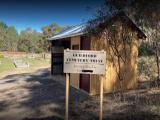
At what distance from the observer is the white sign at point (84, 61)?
693 centimetres

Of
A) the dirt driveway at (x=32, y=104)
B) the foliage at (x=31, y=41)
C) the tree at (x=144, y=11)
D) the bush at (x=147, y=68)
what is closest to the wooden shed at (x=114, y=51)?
the tree at (x=144, y=11)

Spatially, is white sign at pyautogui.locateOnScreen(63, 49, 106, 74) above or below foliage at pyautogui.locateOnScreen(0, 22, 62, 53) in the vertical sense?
below

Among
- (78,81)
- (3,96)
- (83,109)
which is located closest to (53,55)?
(78,81)

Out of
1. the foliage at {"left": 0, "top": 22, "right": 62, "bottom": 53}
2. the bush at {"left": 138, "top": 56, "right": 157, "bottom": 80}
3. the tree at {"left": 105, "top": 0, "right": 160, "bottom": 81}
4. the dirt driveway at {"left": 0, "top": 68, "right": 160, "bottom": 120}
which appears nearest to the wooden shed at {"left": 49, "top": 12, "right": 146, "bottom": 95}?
the tree at {"left": 105, "top": 0, "right": 160, "bottom": 81}

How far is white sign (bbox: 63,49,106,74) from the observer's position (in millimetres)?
6934

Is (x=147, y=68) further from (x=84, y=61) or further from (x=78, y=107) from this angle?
(x=84, y=61)

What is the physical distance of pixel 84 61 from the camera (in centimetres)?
699

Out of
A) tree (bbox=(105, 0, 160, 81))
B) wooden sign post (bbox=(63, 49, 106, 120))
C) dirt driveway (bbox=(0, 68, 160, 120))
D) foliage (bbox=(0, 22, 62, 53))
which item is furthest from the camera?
foliage (bbox=(0, 22, 62, 53))

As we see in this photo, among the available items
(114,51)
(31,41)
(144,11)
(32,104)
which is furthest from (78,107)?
(31,41)

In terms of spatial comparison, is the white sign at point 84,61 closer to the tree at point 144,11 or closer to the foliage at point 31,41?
the tree at point 144,11

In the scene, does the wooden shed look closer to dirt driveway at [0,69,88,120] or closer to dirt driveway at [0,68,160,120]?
dirt driveway at [0,69,88,120]

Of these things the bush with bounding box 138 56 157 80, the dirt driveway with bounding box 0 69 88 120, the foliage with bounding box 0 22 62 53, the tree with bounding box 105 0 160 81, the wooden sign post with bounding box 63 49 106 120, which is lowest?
the dirt driveway with bounding box 0 69 88 120

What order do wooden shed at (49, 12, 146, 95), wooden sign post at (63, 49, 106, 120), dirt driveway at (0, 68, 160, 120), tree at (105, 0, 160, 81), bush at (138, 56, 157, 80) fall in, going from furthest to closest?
bush at (138, 56, 157, 80)
wooden shed at (49, 12, 146, 95)
tree at (105, 0, 160, 81)
dirt driveway at (0, 68, 160, 120)
wooden sign post at (63, 49, 106, 120)

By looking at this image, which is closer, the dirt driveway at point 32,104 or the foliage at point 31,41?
the dirt driveway at point 32,104
